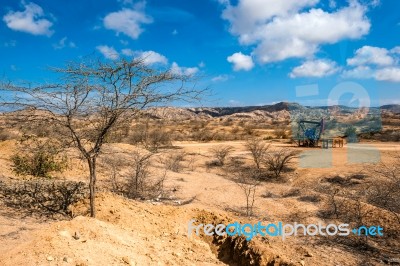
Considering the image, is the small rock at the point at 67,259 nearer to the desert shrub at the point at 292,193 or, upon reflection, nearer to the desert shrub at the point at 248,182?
the desert shrub at the point at 248,182

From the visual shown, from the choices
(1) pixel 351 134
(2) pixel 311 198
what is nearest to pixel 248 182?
(2) pixel 311 198

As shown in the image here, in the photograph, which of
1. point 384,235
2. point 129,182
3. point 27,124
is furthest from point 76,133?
point 384,235

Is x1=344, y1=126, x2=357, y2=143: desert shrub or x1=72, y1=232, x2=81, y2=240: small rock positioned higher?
x1=344, y1=126, x2=357, y2=143: desert shrub

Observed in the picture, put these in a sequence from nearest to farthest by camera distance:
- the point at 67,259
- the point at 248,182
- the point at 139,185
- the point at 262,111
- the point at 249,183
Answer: the point at 67,259, the point at 139,185, the point at 249,183, the point at 248,182, the point at 262,111

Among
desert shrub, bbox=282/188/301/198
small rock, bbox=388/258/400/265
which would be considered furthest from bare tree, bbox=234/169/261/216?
small rock, bbox=388/258/400/265

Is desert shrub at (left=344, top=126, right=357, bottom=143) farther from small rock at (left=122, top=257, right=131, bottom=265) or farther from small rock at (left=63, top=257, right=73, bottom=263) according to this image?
small rock at (left=63, top=257, right=73, bottom=263)

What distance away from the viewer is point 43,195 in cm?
838

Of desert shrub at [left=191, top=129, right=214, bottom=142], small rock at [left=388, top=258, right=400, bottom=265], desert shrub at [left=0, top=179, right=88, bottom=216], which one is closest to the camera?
small rock at [left=388, top=258, right=400, bottom=265]

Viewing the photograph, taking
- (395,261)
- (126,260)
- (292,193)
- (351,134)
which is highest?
(351,134)

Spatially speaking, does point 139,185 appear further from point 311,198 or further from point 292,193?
point 311,198

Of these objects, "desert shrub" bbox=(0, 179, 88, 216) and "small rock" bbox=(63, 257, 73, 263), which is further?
"desert shrub" bbox=(0, 179, 88, 216)

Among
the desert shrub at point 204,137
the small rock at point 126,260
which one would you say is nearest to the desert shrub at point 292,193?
the small rock at point 126,260

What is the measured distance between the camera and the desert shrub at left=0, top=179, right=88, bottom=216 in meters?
7.90

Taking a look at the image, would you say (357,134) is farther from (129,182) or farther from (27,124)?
(27,124)
